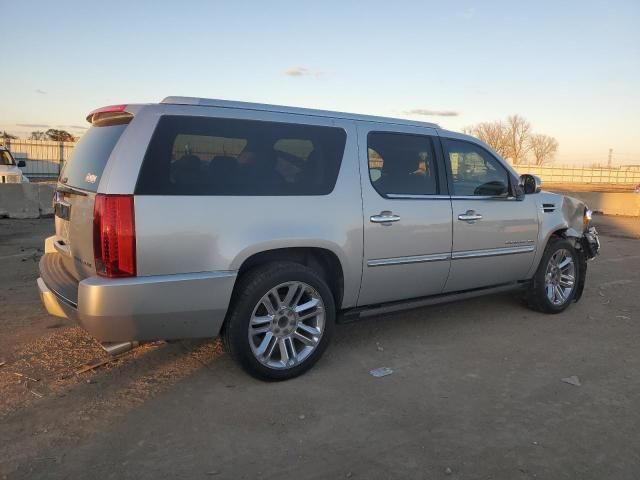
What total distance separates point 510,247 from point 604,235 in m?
9.01

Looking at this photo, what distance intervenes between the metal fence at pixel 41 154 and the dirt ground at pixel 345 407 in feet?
98.2

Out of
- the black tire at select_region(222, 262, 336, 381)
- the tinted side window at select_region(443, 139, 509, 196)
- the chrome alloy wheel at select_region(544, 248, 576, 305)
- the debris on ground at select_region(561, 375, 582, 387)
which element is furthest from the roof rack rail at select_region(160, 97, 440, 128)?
the debris on ground at select_region(561, 375, 582, 387)

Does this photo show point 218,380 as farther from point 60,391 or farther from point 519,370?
point 519,370

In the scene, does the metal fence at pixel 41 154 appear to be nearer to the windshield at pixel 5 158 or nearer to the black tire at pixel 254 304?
the windshield at pixel 5 158

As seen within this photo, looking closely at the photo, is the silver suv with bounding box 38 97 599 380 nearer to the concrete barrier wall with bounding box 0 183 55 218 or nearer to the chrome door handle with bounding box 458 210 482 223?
the chrome door handle with bounding box 458 210 482 223

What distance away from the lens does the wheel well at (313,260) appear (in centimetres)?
368

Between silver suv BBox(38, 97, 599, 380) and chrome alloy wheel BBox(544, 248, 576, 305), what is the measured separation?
0.94 metres

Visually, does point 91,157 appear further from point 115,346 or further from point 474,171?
point 474,171

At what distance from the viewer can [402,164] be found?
14.7ft

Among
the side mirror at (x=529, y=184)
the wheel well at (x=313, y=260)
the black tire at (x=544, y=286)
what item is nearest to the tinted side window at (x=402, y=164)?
the wheel well at (x=313, y=260)

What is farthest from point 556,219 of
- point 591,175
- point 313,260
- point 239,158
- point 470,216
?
point 591,175

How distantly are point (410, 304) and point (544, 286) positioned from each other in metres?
1.92

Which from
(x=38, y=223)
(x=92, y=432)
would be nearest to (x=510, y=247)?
(x=92, y=432)

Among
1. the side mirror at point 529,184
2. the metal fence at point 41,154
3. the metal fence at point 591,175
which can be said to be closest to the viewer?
the side mirror at point 529,184
